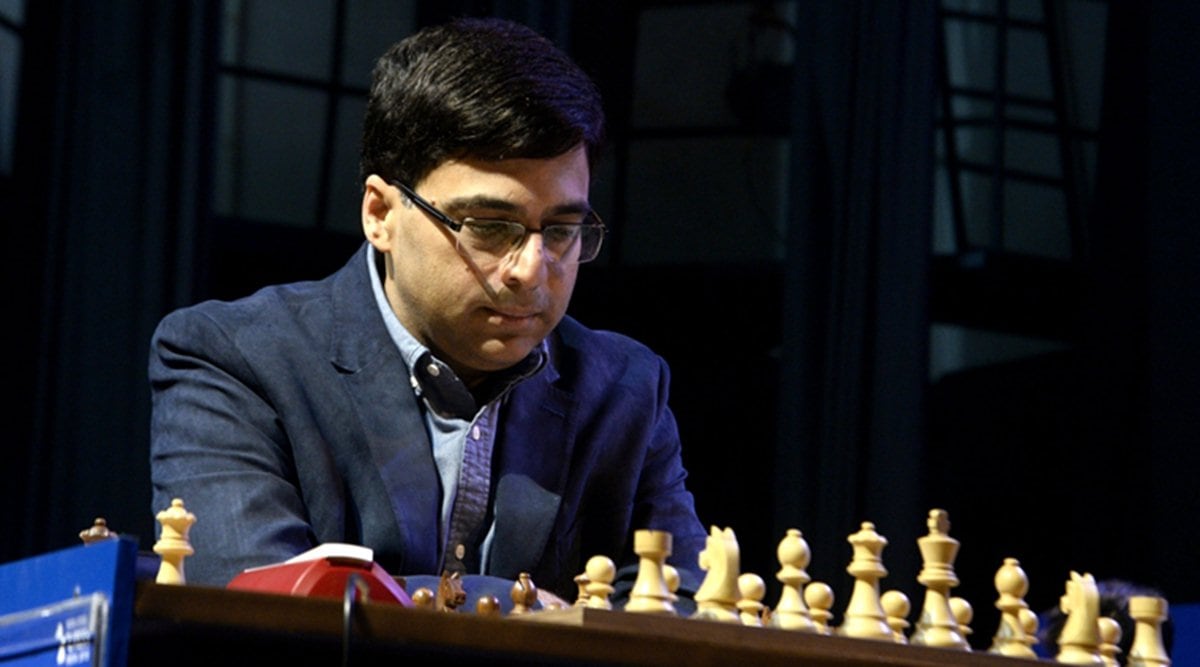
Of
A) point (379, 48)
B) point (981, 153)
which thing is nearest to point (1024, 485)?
point (981, 153)

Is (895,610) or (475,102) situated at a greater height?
(475,102)

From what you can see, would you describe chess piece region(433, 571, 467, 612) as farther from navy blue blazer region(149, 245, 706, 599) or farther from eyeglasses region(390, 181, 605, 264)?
eyeglasses region(390, 181, 605, 264)

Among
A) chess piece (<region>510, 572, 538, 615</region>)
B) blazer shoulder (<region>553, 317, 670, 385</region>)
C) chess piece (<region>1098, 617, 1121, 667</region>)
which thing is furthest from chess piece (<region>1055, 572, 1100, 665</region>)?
blazer shoulder (<region>553, 317, 670, 385</region>)

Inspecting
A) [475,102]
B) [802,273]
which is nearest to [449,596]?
[475,102]

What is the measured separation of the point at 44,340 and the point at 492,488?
5.98 ft

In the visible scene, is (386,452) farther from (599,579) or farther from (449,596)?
(599,579)

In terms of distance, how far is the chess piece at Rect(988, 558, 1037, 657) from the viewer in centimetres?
131

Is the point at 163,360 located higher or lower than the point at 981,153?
lower

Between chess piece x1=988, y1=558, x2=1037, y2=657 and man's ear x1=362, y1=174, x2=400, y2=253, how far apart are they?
78 cm

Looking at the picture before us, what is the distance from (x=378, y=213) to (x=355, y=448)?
0.27 metres

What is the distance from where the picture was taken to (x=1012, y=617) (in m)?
1.35

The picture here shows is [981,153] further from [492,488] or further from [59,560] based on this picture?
[59,560]

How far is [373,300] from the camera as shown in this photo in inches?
75.1

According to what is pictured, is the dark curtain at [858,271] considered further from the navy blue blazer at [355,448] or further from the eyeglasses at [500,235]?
the eyeglasses at [500,235]
